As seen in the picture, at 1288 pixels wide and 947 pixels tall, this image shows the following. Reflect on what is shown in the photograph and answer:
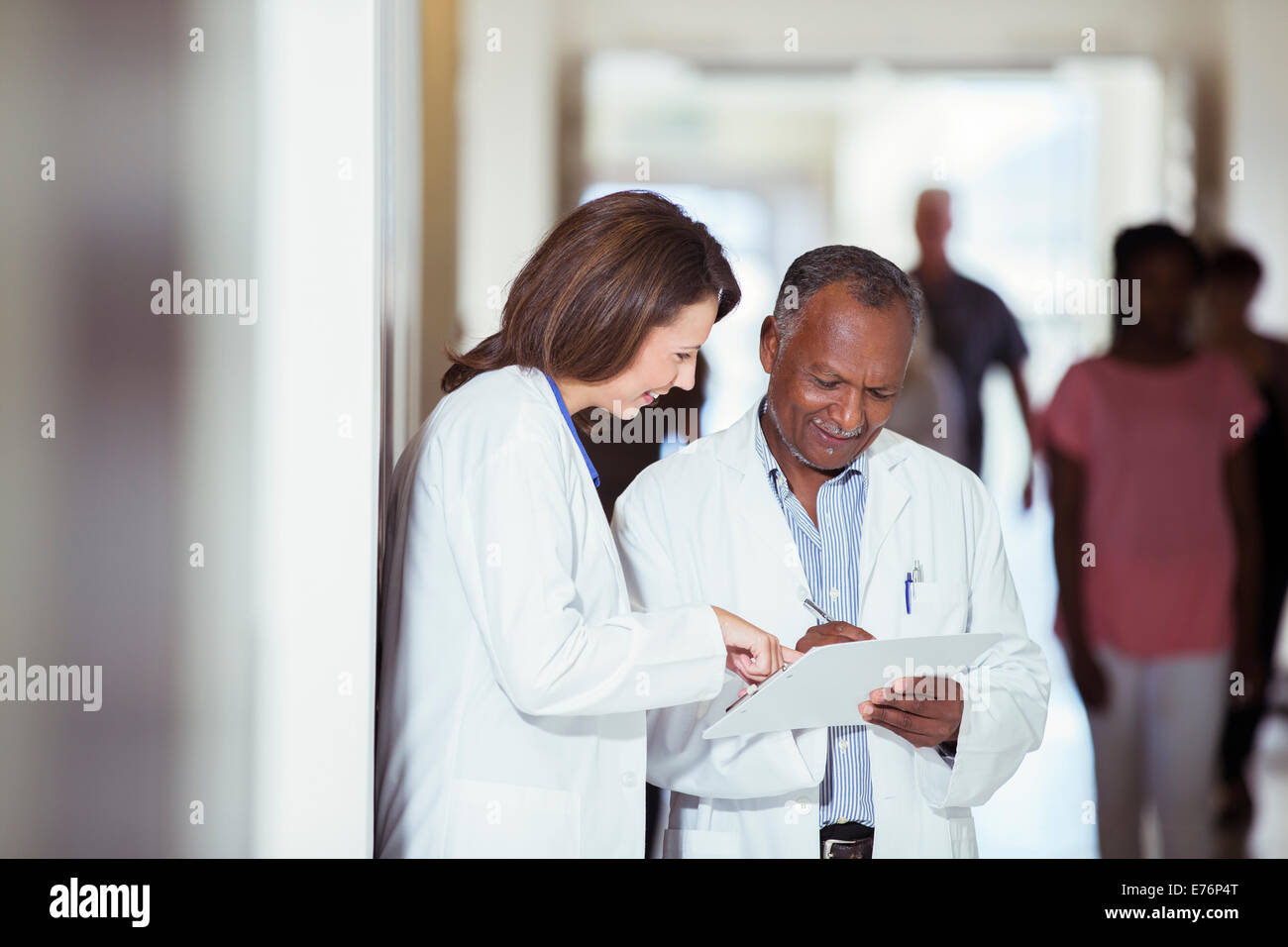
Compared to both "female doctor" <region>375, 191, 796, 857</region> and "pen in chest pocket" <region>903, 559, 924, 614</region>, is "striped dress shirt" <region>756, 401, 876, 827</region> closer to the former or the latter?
"pen in chest pocket" <region>903, 559, 924, 614</region>

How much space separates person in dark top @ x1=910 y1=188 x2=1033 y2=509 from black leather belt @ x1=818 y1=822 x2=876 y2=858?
243 cm

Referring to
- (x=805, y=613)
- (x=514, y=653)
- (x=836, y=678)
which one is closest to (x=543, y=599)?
(x=514, y=653)

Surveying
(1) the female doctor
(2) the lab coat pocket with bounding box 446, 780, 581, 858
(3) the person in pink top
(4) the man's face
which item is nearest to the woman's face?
(1) the female doctor

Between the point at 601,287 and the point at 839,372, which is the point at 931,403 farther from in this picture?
the point at 601,287

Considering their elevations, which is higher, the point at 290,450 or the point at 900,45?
the point at 900,45

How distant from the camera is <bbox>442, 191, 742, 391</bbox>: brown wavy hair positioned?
1.29 meters

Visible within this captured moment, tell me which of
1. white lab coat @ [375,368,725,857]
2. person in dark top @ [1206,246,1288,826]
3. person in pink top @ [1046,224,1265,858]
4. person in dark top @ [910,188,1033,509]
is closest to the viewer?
white lab coat @ [375,368,725,857]

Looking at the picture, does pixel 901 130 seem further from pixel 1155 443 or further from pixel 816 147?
pixel 1155 443

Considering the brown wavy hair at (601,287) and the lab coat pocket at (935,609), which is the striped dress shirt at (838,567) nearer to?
the lab coat pocket at (935,609)

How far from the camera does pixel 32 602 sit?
1.24m

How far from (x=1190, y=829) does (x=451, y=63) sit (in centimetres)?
301

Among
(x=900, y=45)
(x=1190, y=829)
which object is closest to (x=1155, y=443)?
(x=1190, y=829)

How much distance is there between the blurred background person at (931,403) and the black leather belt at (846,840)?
2095 millimetres

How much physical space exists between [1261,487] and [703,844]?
223cm
